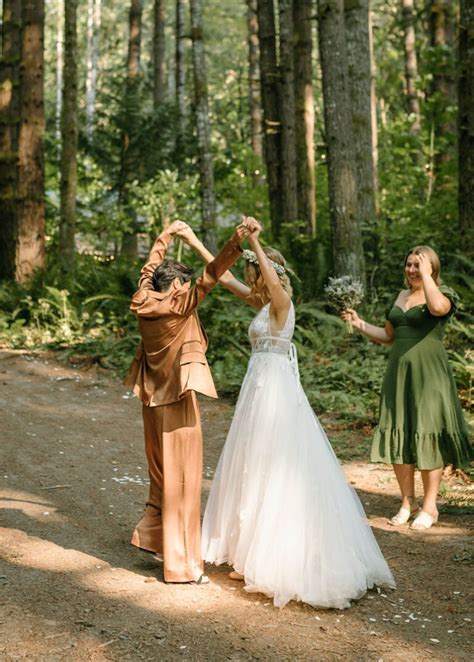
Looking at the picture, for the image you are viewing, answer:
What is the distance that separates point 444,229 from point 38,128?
25.5ft

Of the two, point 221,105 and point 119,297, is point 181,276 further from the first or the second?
point 221,105

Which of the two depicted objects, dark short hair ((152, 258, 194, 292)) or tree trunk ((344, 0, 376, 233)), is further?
tree trunk ((344, 0, 376, 233))

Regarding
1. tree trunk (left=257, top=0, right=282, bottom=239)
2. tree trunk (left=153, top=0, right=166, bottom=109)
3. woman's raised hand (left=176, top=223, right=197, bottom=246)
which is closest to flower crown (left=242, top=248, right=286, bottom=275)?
woman's raised hand (left=176, top=223, right=197, bottom=246)

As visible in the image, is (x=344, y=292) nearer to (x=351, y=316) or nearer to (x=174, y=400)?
(x=351, y=316)

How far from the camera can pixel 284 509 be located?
5398 mm

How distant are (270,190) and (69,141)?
4367 millimetres

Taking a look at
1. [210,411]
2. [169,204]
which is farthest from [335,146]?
[169,204]

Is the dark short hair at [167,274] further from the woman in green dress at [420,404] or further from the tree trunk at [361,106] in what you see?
the tree trunk at [361,106]

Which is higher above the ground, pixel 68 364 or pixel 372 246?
pixel 372 246

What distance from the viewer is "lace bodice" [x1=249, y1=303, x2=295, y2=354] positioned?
588 centimetres

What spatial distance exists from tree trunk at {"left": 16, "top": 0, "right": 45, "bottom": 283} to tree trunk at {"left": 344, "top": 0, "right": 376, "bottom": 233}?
5.82 metres

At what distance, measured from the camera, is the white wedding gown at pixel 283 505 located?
527 centimetres

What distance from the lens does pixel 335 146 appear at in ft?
42.1

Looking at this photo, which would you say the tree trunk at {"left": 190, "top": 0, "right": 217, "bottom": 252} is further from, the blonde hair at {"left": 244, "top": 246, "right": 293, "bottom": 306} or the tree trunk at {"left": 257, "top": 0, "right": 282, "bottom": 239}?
the blonde hair at {"left": 244, "top": 246, "right": 293, "bottom": 306}
